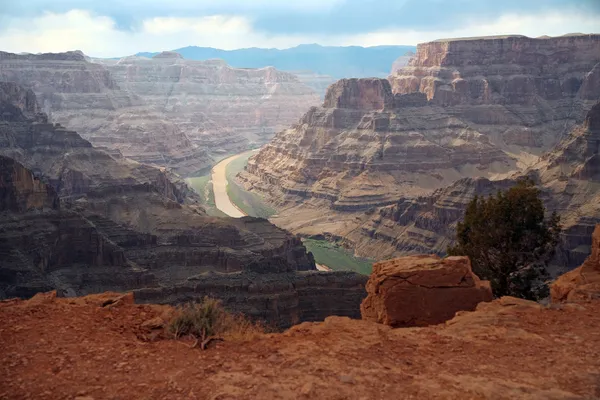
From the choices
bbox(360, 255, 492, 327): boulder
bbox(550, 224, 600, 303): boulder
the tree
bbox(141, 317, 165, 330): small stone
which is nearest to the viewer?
bbox(141, 317, 165, 330): small stone

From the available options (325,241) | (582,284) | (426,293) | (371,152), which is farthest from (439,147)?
(426,293)

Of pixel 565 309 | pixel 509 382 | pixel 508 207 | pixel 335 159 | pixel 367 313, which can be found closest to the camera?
pixel 509 382

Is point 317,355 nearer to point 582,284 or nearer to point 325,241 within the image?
point 582,284

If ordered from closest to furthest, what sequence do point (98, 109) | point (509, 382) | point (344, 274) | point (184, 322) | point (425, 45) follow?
point (509, 382)
point (184, 322)
point (344, 274)
point (98, 109)
point (425, 45)

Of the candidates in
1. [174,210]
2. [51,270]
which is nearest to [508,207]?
[51,270]

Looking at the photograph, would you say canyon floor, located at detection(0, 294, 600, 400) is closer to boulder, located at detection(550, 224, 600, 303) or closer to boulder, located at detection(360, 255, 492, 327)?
boulder, located at detection(360, 255, 492, 327)

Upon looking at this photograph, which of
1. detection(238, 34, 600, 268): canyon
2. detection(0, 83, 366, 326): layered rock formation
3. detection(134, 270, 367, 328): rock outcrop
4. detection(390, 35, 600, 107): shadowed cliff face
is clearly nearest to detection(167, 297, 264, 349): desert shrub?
detection(134, 270, 367, 328): rock outcrop

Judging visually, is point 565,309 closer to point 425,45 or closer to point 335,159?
point 335,159
